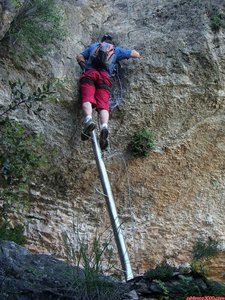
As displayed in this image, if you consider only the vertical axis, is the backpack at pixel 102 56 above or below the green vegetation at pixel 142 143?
above

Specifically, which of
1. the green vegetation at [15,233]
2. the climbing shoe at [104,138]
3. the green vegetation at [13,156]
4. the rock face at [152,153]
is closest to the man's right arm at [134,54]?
the rock face at [152,153]

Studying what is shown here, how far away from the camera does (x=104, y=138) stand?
26.8ft

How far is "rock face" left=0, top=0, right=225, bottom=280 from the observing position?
8.29m

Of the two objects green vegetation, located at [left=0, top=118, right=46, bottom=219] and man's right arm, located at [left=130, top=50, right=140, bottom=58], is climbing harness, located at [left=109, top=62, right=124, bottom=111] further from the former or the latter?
green vegetation, located at [left=0, top=118, right=46, bottom=219]

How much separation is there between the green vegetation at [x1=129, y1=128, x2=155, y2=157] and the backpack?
1.23 metres

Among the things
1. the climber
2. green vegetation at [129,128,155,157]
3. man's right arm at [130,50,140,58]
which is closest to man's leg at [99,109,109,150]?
the climber

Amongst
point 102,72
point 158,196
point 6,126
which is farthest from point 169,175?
point 6,126

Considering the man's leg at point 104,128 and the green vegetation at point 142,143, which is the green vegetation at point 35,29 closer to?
the man's leg at point 104,128

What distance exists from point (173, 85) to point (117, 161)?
5.33 ft

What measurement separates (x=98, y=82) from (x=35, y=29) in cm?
138

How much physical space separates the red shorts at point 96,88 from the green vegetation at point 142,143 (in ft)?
2.30

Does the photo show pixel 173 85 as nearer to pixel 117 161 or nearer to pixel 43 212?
pixel 117 161

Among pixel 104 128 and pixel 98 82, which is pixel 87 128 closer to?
pixel 104 128

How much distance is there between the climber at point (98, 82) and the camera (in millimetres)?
8250
